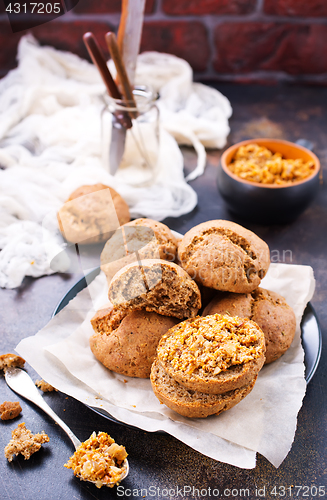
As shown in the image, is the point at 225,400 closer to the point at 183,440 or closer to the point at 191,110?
the point at 183,440

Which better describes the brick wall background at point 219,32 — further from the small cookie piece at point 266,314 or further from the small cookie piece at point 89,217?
the small cookie piece at point 266,314

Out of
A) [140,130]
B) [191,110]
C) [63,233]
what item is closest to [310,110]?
[191,110]

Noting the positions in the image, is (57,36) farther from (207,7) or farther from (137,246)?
(137,246)

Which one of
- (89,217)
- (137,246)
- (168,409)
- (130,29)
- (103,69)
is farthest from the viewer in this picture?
(130,29)

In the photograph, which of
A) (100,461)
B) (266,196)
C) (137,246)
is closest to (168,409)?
(100,461)

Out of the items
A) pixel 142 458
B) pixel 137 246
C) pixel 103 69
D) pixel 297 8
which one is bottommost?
pixel 142 458

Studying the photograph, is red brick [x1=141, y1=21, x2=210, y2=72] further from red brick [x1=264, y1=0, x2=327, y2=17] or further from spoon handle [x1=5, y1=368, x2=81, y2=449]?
spoon handle [x1=5, y1=368, x2=81, y2=449]

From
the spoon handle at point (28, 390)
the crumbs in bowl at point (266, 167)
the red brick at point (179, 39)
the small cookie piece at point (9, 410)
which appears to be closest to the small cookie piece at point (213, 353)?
the spoon handle at point (28, 390)
